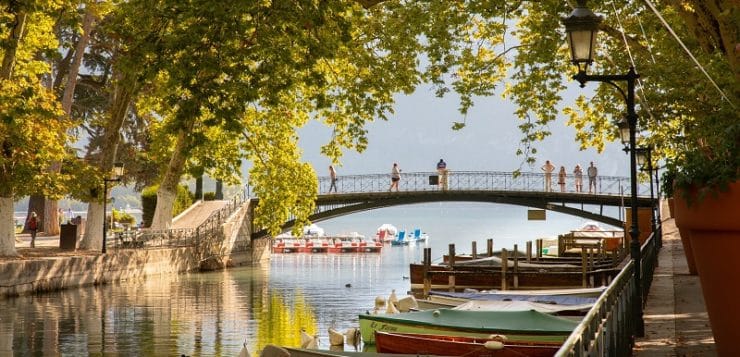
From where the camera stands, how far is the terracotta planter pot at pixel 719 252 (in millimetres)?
7309

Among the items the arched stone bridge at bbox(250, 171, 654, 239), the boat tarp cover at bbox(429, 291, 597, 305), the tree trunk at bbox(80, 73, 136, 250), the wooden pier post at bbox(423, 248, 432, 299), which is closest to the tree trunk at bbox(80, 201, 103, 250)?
the tree trunk at bbox(80, 73, 136, 250)

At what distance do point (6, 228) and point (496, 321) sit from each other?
1968 cm

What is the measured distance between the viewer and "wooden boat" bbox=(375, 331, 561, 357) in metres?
15.7

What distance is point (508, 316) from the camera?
16672mm

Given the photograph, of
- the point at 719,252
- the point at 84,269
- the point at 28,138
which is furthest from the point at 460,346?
the point at 84,269

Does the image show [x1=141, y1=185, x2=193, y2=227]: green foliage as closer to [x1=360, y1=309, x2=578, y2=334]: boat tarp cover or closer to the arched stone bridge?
the arched stone bridge

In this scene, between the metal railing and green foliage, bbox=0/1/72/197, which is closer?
the metal railing

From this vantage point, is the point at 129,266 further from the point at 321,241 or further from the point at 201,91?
the point at 321,241

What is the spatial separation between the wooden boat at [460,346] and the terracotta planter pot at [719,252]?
7097 mm

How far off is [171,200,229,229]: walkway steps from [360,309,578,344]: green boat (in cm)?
3246

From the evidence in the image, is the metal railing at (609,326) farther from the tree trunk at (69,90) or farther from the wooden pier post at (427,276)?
the tree trunk at (69,90)

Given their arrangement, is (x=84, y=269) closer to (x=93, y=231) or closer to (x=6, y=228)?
(x=6, y=228)

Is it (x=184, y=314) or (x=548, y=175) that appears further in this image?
(x=548, y=175)

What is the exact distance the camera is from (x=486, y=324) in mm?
16797
